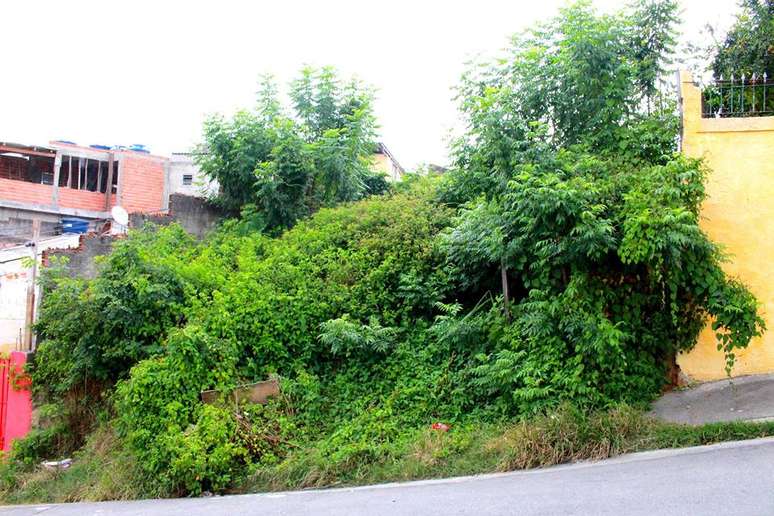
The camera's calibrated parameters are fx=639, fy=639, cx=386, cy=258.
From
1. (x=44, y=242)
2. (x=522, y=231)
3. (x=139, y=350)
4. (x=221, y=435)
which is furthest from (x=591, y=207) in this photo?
(x=44, y=242)

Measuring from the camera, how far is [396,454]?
7.38 metres

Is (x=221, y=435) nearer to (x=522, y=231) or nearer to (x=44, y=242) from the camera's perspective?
(x=522, y=231)

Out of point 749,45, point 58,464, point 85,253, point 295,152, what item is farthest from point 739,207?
point 85,253

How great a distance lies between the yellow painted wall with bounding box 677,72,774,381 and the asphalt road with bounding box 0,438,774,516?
183 cm

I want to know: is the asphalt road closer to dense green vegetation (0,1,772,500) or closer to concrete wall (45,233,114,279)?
dense green vegetation (0,1,772,500)

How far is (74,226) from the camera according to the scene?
22250 mm

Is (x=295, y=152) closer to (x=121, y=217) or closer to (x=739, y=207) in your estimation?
(x=121, y=217)

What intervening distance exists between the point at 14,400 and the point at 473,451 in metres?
8.59

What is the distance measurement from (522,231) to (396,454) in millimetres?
3168

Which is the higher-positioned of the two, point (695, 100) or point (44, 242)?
point (695, 100)

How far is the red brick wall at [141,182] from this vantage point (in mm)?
23938

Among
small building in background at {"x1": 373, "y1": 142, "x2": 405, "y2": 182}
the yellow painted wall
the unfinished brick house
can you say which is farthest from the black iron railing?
the unfinished brick house

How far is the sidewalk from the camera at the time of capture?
710 centimetres

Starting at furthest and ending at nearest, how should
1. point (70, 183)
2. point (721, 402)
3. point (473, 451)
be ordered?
point (70, 183) → point (721, 402) → point (473, 451)
